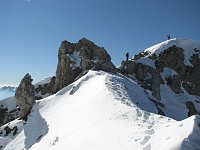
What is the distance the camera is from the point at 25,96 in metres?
49.4

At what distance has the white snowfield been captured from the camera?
14720 mm

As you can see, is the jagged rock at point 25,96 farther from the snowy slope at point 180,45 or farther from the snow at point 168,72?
the snow at point 168,72

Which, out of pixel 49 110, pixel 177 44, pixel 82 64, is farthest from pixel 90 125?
pixel 177 44

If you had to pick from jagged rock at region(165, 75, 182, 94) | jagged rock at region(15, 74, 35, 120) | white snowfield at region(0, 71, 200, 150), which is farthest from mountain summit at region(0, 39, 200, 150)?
jagged rock at region(15, 74, 35, 120)

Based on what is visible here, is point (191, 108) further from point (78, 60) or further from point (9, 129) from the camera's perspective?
point (9, 129)

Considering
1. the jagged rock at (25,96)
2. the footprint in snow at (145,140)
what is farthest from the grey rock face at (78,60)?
the footprint in snow at (145,140)

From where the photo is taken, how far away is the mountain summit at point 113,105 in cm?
1689

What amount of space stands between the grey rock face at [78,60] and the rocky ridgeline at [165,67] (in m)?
11.0

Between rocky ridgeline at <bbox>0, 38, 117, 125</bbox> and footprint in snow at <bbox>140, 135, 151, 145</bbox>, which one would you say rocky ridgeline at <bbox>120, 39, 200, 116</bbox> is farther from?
footprint in snow at <bbox>140, 135, 151, 145</bbox>

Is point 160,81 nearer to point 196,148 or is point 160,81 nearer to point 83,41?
point 83,41

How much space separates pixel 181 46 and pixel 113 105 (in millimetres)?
75891

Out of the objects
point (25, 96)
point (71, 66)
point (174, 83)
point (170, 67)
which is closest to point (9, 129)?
point (25, 96)

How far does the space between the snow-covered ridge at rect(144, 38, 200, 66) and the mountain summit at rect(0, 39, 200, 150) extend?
319 millimetres

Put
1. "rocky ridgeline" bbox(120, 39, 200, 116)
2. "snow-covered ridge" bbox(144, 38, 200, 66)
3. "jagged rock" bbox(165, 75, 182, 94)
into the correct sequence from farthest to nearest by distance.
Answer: "snow-covered ridge" bbox(144, 38, 200, 66), "jagged rock" bbox(165, 75, 182, 94), "rocky ridgeline" bbox(120, 39, 200, 116)
